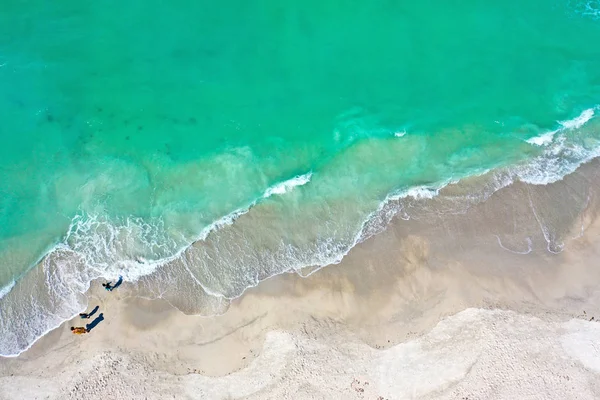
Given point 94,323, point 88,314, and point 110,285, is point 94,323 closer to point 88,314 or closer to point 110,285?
point 88,314

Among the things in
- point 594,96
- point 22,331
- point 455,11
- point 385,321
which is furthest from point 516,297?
point 22,331

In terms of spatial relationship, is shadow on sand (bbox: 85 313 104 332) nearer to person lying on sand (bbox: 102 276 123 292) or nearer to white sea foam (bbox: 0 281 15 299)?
person lying on sand (bbox: 102 276 123 292)

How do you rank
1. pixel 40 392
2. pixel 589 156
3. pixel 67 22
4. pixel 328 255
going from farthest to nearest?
pixel 67 22 < pixel 589 156 < pixel 328 255 < pixel 40 392

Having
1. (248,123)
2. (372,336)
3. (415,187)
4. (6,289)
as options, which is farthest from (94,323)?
(415,187)

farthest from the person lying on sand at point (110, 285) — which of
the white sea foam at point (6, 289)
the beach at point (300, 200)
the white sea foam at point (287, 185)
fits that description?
the white sea foam at point (287, 185)

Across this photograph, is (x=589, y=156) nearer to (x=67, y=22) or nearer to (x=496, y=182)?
(x=496, y=182)

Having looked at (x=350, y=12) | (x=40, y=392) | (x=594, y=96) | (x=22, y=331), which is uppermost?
(x=350, y=12)

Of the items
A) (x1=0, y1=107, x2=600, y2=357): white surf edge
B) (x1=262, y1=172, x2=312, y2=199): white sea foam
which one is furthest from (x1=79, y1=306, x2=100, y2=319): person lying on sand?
(x1=262, y1=172, x2=312, y2=199): white sea foam
